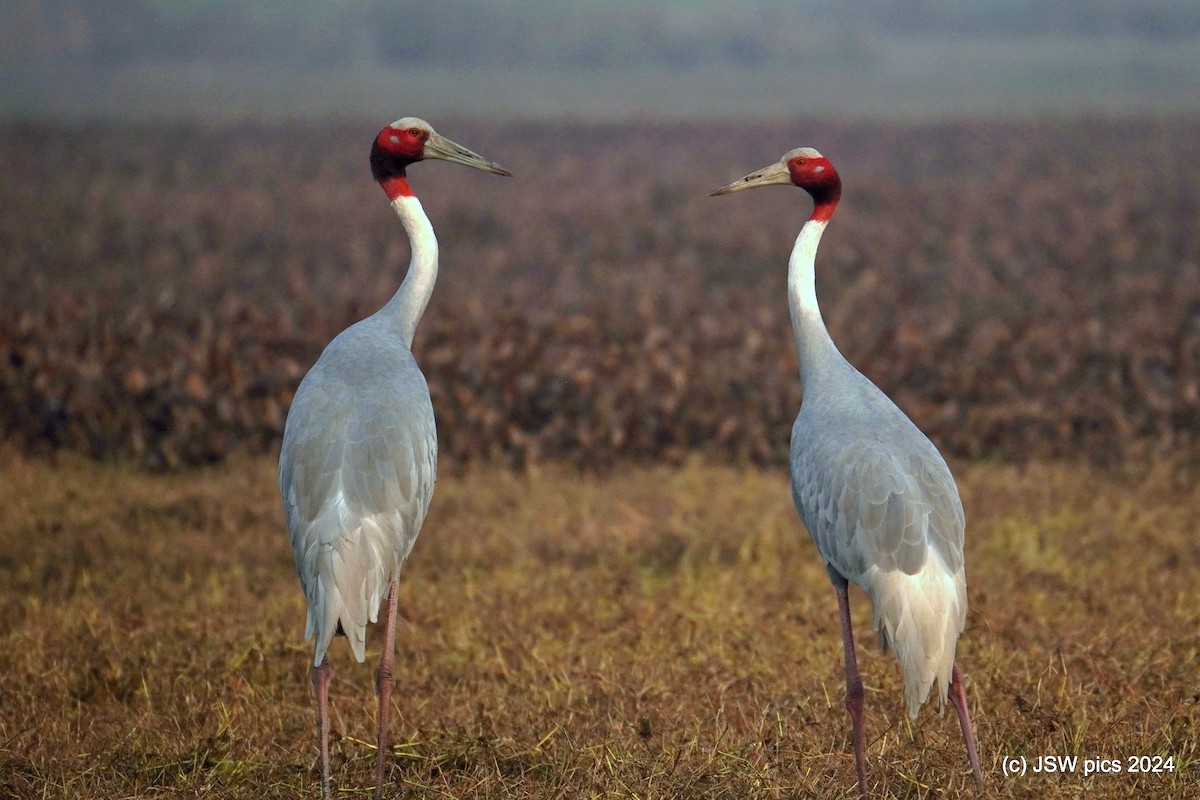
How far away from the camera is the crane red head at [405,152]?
4.49 m

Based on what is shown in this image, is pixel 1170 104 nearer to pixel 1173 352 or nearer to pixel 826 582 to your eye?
pixel 1173 352

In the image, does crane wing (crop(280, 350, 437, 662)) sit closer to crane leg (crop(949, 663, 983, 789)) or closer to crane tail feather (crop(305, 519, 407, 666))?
crane tail feather (crop(305, 519, 407, 666))

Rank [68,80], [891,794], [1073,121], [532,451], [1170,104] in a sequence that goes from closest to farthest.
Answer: [891,794]
[532,451]
[1073,121]
[68,80]
[1170,104]

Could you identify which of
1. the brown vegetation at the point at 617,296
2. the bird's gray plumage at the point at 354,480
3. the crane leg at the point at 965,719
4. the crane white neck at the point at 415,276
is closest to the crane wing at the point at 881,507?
the crane leg at the point at 965,719

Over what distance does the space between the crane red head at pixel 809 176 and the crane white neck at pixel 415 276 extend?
33.9 inches

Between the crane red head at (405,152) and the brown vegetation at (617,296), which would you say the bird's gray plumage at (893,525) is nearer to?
the crane red head at (405,152)

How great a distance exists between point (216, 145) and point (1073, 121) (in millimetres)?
13529

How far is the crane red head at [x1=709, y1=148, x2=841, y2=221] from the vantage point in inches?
170

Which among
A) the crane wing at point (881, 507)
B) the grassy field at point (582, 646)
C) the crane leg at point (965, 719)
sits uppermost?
the crane wing at point (881, 507)

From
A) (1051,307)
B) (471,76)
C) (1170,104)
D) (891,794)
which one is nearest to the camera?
(891,794)

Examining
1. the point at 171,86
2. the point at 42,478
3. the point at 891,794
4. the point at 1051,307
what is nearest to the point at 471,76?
the point at 171,86

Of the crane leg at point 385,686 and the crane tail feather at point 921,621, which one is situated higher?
the crane tail feather at point 921,621

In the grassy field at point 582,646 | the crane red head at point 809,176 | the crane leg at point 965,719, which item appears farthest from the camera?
the crane red head at point 809,176

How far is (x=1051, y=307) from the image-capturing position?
9977 millimetres
